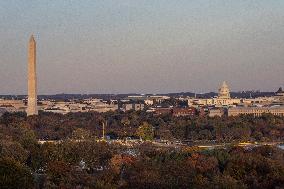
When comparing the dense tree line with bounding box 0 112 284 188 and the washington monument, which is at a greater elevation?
the washington monument

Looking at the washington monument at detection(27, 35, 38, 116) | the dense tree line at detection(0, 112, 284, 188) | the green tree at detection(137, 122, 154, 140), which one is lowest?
the green tree at detection(137, 122, 154, 140)

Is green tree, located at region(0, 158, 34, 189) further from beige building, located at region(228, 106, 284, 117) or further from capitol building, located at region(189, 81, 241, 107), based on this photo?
capitol building, located at region(189, 81, 241, 107)

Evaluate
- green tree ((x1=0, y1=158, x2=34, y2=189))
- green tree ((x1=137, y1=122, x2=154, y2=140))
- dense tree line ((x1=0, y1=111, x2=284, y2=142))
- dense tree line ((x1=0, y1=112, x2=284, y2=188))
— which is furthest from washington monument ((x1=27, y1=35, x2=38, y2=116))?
green tree ((x1=0, y1=158, x2=34, y2=189))

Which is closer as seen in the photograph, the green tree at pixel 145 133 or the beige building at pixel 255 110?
the green tree at pixel 145 133

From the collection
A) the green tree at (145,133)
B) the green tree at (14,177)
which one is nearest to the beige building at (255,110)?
the green tree at (145,133)

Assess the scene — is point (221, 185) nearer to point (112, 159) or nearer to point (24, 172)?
point (24, 172)

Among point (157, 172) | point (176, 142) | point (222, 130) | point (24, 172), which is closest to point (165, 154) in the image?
point (157, 172)

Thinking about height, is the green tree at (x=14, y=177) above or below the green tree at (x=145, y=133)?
above

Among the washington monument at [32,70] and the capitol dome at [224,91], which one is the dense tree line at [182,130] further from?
the capitol dome at [224,91]

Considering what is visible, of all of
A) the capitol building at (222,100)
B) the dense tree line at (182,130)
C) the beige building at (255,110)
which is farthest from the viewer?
the capitol building at (222,100)

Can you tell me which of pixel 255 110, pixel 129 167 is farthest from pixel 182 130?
pixel 255 110

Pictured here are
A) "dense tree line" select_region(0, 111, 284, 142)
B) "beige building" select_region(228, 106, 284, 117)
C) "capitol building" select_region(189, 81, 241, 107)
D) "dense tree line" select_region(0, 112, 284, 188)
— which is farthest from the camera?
"capitol building" select_region(189, 81, 241, 107)

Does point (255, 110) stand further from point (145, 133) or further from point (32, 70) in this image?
point (145, 133)
